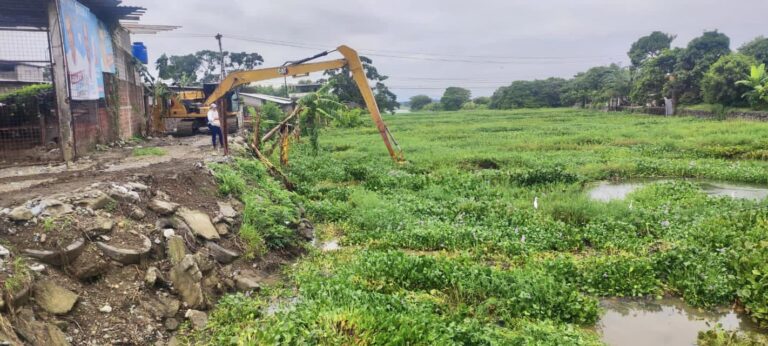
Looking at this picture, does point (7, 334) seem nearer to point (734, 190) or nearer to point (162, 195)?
point (162, 195)

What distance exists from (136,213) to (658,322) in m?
6.99

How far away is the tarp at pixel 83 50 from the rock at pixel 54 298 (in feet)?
26.5

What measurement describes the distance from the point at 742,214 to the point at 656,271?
11.3 ft

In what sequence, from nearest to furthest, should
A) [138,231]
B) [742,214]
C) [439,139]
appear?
[138,231] → [742,214] → [439,139]

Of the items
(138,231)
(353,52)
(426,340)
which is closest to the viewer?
(426,340)

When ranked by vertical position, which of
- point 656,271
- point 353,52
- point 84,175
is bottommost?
point 656,271

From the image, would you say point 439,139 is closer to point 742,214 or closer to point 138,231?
point 742,214

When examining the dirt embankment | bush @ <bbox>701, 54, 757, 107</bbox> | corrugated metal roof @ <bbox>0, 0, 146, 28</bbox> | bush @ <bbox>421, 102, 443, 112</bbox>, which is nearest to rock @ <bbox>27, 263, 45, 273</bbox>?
the dirt embankment

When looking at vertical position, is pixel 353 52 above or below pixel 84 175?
above

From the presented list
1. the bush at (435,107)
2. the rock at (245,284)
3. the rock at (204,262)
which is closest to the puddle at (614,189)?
the rock at (245,284)

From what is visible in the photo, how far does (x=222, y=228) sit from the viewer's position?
824 cm

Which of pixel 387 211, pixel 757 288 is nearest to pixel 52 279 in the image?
pixel 387 211

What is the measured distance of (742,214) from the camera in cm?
927

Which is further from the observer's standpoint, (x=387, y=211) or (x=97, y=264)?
(x=387, y=211)
